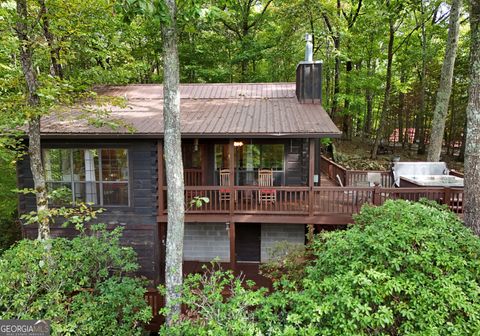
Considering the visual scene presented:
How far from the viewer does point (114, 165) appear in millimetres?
8633

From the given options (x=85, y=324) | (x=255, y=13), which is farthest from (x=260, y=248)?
(x=255, y=13)

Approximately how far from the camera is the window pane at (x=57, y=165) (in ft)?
28.1

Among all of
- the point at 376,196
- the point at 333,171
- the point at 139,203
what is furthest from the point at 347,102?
the point at 139,203

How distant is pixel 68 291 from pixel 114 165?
417 centimetres

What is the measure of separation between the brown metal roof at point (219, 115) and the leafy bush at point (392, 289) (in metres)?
3.92

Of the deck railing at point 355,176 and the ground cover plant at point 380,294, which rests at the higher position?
the deck railing at point 355,176

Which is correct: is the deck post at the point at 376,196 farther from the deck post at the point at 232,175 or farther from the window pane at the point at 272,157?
the deck post at the point at 232,175

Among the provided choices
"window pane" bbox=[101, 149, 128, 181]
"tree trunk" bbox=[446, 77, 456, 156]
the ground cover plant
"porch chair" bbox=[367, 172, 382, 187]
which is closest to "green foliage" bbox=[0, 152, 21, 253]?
"window pane" bbox=[101, 149, 128, 181]

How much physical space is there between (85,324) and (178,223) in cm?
220

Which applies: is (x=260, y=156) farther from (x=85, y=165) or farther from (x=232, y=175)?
(x=85, y=165)

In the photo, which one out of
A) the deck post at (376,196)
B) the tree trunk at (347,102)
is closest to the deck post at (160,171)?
the deck post at (376,196)

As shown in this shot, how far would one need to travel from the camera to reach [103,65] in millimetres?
14953

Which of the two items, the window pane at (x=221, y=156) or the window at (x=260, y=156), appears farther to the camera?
the window pane at (x=221, y=156)

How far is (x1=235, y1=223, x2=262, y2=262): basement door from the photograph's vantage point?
987 cm
